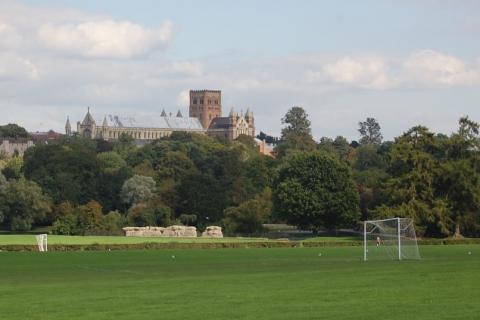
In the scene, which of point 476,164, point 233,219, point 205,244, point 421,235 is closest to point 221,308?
point 205,244

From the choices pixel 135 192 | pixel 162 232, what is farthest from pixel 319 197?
pixel 135 192

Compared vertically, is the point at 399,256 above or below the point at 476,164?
below

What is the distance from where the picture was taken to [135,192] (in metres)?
146

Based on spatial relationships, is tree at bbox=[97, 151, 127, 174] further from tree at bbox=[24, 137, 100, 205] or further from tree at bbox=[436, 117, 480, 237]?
tree at bbox=[436, 117, 480, 237]

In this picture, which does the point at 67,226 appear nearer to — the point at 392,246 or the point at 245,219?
the point at 245,219

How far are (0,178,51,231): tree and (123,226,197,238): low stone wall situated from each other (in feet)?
64.0

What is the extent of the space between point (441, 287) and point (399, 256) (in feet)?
84.1

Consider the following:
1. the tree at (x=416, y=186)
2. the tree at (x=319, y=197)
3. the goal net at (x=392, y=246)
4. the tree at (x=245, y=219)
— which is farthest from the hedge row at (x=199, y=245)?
the tree at (x=245, y=219)

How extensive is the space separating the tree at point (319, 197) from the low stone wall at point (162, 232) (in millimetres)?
9555

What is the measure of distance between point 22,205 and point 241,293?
10460 centimetres

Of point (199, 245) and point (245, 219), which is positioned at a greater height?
point (245, 219)

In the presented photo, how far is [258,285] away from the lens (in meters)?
35.2

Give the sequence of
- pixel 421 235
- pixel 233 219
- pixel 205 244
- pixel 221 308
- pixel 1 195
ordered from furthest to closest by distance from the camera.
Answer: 1. pixel 1 195
2. pixel 233 219
3. pixel 421 235
4. pixel 205 244
5. pixel 221 308

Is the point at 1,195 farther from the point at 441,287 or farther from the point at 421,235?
the point at 441,287
